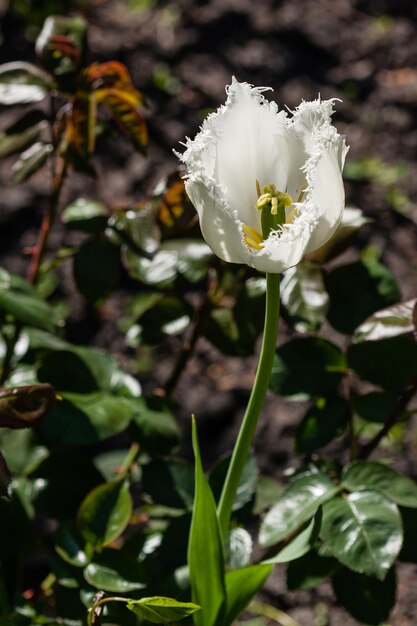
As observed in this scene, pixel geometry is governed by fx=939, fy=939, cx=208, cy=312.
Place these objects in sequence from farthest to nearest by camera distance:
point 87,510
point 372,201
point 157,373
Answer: point 372,201, point 157,373, point 87,510

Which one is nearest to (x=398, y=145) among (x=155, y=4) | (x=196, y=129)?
(x=196, y=129)

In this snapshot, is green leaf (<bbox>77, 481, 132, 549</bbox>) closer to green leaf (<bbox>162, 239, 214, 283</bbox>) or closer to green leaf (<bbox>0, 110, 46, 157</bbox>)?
green leaf (<bbox>162, 239, 214, 283</bbox>)

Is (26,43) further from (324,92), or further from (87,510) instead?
(87,510)

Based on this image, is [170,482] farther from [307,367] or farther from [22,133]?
[22,133]

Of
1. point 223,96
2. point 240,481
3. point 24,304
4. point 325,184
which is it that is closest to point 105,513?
point 240,481

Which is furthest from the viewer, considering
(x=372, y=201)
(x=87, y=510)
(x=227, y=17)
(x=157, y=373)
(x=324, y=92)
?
(x=227, y=17)
